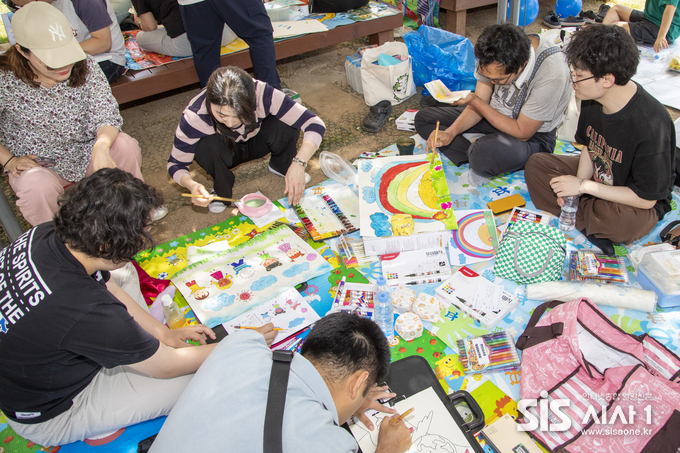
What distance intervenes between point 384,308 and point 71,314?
1124 mm

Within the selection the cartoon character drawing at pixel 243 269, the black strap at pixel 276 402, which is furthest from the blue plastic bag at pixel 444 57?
the black strap at pixel 276 402

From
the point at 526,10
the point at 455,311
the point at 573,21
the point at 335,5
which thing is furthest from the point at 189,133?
the point at 573,21

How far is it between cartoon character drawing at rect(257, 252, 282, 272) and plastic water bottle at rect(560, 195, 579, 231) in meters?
1.57

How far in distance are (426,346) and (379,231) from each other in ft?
2.08

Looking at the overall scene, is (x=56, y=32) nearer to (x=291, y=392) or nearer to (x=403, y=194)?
(x=403, y=194)

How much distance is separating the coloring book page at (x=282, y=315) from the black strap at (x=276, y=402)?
2.53ft

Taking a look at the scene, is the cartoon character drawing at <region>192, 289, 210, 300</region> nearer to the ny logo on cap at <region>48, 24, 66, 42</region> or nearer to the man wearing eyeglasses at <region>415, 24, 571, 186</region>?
the ny logo on cap at <region>48, 24, 66, 42</region>

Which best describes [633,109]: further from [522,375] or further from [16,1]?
[16,1]

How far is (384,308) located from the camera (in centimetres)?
181

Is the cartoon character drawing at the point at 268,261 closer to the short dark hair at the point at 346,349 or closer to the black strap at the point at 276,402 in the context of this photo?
the short dark hair at the point at 346,349

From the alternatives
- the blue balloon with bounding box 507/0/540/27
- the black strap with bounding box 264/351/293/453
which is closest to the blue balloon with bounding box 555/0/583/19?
the blue balloon with bounding box 507/0/540/27

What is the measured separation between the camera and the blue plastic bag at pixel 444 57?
3.61m

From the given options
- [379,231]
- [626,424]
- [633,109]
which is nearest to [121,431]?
[379,231]

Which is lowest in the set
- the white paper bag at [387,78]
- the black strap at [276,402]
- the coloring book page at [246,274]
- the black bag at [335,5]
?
the coloring book page at [246,274]
